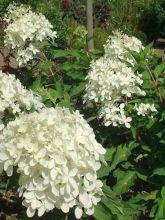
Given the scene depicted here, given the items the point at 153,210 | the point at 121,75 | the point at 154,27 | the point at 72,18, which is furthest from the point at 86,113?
the point at 154,27

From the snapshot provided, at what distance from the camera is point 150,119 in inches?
111

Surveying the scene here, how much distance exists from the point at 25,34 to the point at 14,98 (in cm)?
93

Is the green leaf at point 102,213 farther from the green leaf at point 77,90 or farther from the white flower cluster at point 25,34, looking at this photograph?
the white flower cluster at point 25,34

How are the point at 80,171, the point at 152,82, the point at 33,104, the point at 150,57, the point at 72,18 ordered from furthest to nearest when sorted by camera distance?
the point at 72,18
the point at 150,57
the point at 152,82
the point at 33,104
the point at 80,171

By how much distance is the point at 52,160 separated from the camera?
199cm

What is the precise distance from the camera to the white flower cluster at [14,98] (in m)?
2.57

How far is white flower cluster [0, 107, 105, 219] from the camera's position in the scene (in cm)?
200

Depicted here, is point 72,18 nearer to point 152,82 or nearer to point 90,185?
point 152,82

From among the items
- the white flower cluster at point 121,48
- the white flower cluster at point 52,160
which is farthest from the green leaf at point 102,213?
the white flower cluster at point 121,48

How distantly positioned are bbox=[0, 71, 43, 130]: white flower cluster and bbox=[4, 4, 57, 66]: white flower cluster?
767 mm

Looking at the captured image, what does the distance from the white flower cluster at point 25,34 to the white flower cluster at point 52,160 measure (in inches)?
56.1

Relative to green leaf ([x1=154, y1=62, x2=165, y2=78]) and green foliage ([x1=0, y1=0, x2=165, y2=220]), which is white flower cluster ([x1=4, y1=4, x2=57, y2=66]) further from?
green leaf ([x1=154, y1=62, x2=165, y2=78])

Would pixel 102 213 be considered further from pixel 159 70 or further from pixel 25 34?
pixel 25 34

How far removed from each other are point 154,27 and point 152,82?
24.7 feet
